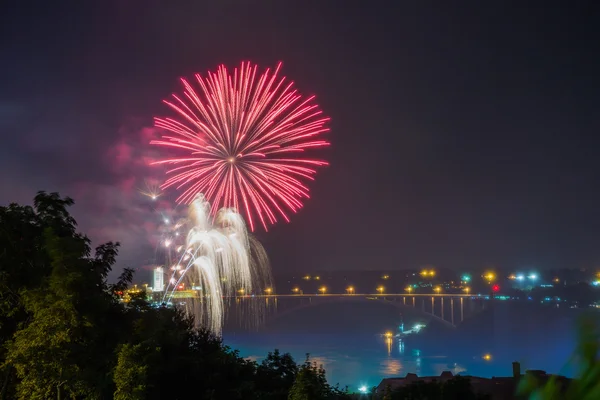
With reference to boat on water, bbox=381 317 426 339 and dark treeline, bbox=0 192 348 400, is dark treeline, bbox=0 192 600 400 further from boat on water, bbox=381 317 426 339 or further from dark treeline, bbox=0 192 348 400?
boat on water, bbox=381 317 426 339

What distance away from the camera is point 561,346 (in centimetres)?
6300

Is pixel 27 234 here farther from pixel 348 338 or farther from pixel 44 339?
pixel 348 338

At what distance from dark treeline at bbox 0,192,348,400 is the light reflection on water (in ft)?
121

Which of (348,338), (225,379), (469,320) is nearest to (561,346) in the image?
(469,320)

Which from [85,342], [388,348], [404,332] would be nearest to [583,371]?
[85,342]

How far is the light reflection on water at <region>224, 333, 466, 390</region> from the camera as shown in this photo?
52.6 metres

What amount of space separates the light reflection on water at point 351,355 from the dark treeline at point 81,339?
3696 centimetres

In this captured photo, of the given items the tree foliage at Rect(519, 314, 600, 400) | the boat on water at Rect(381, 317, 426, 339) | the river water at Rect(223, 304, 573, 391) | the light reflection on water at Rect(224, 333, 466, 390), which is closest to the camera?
the tree foliage at Rect(519, 314, 600, 400)

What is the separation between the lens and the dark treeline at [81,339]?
314 inches

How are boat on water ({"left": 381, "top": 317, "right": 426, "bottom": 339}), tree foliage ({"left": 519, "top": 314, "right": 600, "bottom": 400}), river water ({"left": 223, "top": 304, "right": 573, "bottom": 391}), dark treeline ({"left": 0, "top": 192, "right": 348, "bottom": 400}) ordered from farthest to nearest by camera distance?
boat on water ({"left": 381, "top": 317, "right": 426, "bottom": 339}), river water ({"left": 223, "top": 304, "right": 573, "bottom": 391}), dark treeline ({"left": 0, "top": 192, "right": 348, "bottom": 400}), tree foliage ({"left": 519, "top": 314, "right": 600, "bottom": 400})

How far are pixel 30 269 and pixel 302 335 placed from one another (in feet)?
242

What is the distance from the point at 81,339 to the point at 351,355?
57.7 m

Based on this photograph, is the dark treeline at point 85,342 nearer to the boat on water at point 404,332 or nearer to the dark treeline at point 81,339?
the dark treeline at point 81,339

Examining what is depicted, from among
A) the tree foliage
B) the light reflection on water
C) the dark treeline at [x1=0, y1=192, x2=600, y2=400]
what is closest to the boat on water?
the light reflection on water
